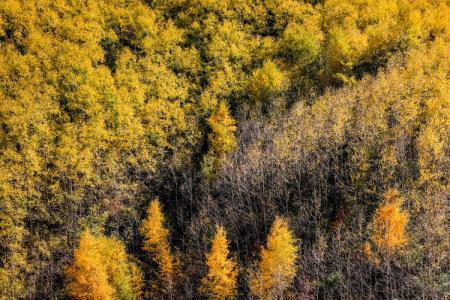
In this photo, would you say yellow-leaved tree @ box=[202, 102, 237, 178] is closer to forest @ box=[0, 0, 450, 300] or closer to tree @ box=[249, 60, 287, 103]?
forest @ box=[0, 0, 450, 300]

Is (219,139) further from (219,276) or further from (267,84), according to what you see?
(219,276)

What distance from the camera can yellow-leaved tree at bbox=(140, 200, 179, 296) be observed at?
157 ft

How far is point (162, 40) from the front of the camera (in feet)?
243

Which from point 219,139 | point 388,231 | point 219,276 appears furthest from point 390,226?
point 219,139

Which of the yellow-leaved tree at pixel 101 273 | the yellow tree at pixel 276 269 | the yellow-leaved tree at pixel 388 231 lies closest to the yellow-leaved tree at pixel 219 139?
the yellow-leaved tree at pixel 101 273

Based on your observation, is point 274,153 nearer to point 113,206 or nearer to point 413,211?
point 413,211

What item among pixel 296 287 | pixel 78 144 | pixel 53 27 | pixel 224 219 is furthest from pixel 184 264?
pixel 53 27

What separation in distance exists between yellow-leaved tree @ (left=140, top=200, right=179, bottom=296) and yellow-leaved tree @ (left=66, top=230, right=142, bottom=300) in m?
2.35

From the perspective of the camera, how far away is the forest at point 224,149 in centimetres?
3966

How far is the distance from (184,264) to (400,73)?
37.5 m

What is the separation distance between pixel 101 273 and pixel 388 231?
27502 millimetres

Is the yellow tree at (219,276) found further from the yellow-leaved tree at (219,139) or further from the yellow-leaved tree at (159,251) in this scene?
the yellow-leaved tree at (219,139)

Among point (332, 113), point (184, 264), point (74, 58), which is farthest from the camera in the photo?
point (74, 58)

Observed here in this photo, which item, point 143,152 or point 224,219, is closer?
point 224,219
